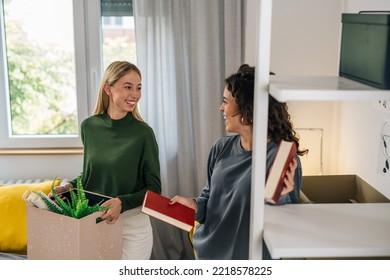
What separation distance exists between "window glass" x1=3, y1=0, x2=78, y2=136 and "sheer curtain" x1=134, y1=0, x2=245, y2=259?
17.1 inches

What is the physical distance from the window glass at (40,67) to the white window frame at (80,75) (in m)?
0.04

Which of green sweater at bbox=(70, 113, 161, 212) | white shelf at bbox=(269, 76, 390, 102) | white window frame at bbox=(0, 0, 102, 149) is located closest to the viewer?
white shelf at bbox=(269, 76, 390, 102)

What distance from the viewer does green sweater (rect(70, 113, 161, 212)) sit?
6.88 feet

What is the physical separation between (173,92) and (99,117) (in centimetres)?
71

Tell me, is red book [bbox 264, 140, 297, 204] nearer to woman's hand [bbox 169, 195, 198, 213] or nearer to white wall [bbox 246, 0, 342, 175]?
woman's hand [bbox 169, 195, 198, 213]

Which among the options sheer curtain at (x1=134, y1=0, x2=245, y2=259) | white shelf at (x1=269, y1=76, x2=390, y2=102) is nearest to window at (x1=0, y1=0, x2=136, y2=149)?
sheer curtain at (x1=134, y1=0, x2=245, y2=259)

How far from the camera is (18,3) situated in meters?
2.91

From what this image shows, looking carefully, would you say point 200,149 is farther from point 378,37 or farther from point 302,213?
point 378,37

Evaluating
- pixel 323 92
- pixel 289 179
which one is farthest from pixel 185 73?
pixel 323 92

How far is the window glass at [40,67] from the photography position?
2928 millimetres

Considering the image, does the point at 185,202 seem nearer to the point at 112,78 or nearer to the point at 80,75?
the point at 112,78

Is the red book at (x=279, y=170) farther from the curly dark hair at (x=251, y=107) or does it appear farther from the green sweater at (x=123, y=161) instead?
the green sweater at (x=123, y=161)

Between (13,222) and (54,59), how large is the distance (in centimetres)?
87

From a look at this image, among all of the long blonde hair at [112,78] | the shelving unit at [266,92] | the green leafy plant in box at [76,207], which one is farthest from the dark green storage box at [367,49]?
the long blonde hair at [112,78]
